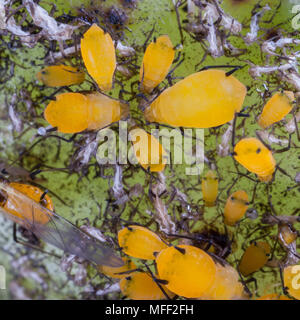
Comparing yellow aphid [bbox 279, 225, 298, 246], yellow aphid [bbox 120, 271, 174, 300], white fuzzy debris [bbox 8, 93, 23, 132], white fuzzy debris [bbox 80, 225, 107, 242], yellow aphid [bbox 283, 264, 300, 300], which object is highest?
white fuzzy debris [bbox 8, 93, 23, 132]

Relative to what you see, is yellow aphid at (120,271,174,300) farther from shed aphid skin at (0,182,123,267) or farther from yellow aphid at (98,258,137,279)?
shed aphid skin at (0,182,123,267)

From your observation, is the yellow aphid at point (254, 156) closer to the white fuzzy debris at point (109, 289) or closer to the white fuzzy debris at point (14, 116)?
the white fuzzy debris at point (109, 289)

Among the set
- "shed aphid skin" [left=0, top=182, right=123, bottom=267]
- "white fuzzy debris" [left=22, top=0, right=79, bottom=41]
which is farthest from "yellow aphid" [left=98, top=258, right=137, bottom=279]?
"white fuzzy debris" [left=22, top=0, right=79, bottom=41]

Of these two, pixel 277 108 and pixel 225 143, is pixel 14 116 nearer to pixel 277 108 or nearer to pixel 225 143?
pixel 225 143

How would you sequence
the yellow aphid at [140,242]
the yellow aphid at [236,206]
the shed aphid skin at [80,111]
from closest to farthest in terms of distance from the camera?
the shed aphid skin at [80,111], the yellow aphid at [140,242], the yellow aphid at [236,206]

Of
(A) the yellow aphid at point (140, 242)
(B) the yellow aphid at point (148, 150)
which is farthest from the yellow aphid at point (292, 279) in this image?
(B) the yellow aphid at point (148, 150)

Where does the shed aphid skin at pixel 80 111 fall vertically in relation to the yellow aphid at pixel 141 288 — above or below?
above

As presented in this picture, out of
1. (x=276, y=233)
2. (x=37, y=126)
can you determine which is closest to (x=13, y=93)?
(x=37, y=126)
